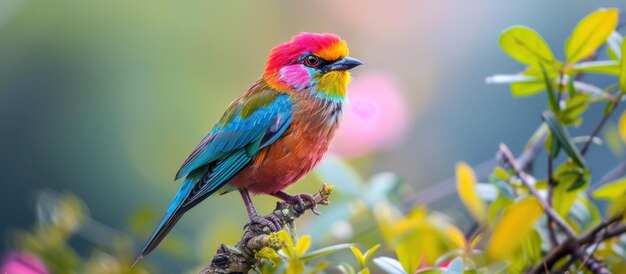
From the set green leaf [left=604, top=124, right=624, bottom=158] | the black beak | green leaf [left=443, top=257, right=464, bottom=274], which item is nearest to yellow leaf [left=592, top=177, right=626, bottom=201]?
green leaf [left=604, top=124, right=624, bottom=158]

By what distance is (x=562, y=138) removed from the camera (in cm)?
210

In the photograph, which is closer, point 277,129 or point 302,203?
point 302,203

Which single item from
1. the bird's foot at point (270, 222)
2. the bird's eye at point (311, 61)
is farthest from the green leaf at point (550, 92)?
the bird's eye at point (311, 61)

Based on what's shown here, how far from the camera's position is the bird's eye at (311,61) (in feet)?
10.2

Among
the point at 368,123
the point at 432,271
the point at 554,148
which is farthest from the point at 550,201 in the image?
the point at 368,123

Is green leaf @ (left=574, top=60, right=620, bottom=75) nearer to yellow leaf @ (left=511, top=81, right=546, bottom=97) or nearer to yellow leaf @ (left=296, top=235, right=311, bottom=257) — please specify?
yellow leaf @ (left=511, top=81, right=546, bottom=97)

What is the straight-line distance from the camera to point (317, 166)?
294 cm

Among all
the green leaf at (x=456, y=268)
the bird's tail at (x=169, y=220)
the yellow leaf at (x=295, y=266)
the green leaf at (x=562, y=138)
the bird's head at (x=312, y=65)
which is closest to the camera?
the green leaf at (x=456, y=268)

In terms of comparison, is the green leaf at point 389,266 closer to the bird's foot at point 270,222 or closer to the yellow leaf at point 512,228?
the yellow leaf at point 512,228

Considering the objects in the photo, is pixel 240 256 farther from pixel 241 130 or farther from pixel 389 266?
pixel 241 130

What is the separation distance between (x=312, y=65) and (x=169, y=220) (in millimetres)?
917

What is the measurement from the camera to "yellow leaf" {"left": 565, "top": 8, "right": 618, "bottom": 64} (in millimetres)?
2219

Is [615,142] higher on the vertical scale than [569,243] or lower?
higher

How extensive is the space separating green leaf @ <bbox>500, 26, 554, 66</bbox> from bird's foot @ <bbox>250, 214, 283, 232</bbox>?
816 millimetres
